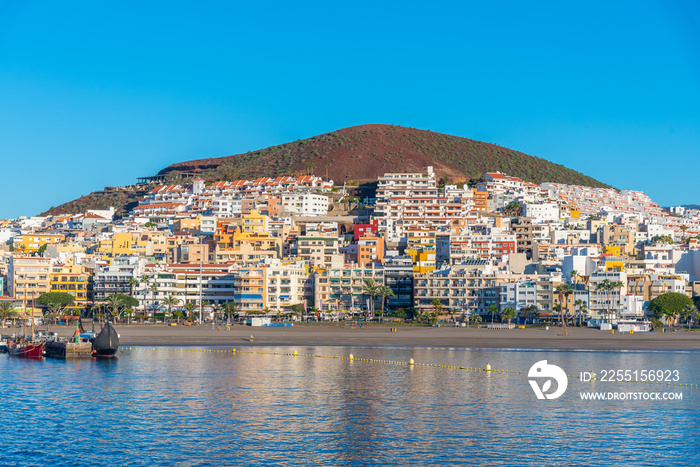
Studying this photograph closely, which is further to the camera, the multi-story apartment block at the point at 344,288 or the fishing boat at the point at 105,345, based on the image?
the multi-story apartment block at the point at 344,288

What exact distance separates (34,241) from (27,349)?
9273 centimetres

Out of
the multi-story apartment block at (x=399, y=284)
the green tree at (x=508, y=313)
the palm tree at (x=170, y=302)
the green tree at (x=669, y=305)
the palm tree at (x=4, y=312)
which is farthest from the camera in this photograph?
the multi-story apartment block at (x=399, y=284)

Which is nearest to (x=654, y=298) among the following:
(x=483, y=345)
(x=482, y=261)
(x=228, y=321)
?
(x=482, y=261)

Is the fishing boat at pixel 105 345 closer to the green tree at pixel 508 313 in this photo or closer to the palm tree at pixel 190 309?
the palm tree at pixel 190 309

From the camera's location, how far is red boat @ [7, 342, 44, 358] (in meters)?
72.1

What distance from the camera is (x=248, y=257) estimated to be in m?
130

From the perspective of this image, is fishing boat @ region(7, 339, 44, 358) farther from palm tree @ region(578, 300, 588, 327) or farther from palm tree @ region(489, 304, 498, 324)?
palm tree @ region(578, 300, 588, 327)

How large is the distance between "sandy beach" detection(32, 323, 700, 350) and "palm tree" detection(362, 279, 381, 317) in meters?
13.3

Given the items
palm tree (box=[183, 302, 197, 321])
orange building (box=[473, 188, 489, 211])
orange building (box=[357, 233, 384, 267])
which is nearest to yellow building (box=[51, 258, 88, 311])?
palm tree (box=[183, 302, 197, 321])

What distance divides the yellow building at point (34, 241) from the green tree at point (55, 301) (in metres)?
45.0

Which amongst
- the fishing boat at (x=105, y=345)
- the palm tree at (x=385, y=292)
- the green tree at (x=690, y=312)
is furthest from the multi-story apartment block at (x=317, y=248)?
the fishing boat at (x=105, y=345)

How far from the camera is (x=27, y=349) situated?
72312 millimetres

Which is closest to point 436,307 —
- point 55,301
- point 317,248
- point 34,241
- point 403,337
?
point 403,337

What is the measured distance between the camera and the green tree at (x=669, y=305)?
10131 centimetres
